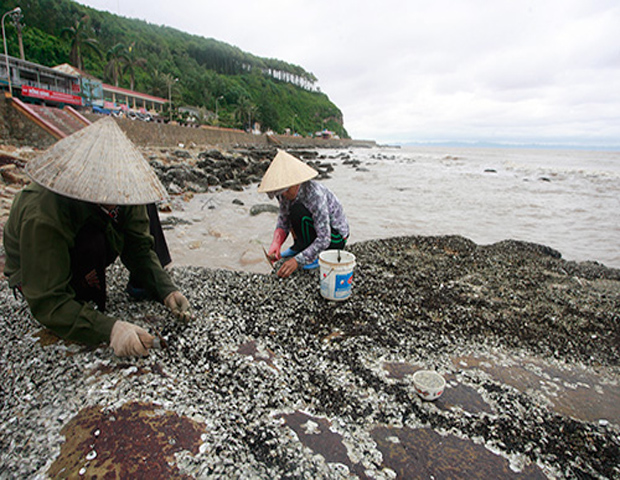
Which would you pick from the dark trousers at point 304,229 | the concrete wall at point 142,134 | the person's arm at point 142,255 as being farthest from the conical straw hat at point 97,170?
the concrete wall at point 142,134

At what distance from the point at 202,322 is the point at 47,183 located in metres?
1.64

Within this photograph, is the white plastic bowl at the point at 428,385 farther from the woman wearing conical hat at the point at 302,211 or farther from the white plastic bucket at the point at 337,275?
the woman wearing conical hat at the point at 302,211

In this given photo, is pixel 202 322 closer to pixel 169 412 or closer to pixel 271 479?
pixel 169 412

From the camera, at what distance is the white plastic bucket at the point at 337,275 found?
364 cm

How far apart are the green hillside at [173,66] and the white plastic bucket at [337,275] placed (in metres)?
27.5

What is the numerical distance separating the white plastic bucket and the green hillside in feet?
90.2

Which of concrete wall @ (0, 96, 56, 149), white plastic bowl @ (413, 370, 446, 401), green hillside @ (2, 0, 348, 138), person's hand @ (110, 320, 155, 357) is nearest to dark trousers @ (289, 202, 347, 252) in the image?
white plastic bowl @ (413, 370, 446, 401)

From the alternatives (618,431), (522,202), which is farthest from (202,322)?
(522,202)

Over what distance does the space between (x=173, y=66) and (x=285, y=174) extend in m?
98.6

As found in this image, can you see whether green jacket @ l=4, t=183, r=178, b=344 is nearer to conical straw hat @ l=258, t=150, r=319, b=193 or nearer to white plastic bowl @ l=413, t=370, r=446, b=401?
conical straw hat @ l=258, t=150, r=319, b=193

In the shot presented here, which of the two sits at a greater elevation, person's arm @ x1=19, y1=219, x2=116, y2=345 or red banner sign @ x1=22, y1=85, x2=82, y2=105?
red banner sign @ x1=22, y1=85, x2=82, y2=105

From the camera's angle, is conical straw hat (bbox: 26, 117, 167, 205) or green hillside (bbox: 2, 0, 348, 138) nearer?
conical straw hat (bbox: 26, 117, 167, 205)

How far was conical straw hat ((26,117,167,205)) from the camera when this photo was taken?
2.09 m

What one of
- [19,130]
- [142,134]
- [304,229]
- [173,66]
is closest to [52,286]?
[304,229]
